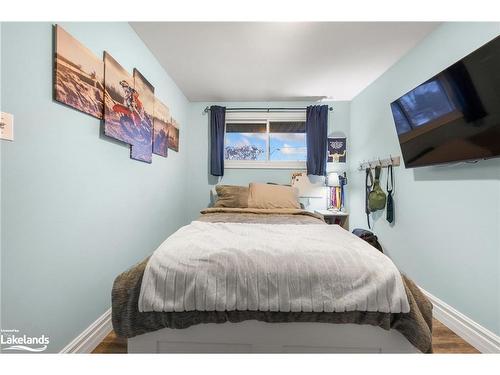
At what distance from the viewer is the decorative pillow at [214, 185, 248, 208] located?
9.32 feet

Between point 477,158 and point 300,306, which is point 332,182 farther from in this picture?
point 300,306

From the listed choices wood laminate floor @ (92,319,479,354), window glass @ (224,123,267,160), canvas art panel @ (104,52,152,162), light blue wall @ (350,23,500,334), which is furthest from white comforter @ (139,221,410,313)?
window glass @ (224,123,267,160)

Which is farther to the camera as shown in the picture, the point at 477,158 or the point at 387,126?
the point at 387,126

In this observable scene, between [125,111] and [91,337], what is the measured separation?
1.57 meters

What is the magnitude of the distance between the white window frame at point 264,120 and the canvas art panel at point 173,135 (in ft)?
2.84

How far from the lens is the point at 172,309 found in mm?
951

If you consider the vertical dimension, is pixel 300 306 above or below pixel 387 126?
below

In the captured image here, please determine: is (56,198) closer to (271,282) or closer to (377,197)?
(271,282)

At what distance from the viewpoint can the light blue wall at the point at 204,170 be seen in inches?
134

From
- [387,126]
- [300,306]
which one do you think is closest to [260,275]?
[300,306]

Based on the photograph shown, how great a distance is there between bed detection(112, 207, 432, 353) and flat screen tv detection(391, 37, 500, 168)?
1072 millimetres

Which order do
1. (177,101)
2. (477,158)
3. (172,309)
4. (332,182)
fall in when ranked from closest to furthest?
(172,309) < (477,158) < (177,101) < (332,182)

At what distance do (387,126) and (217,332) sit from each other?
266 centimetres

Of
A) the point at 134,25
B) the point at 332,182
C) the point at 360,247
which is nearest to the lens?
→ the point at 360,247
